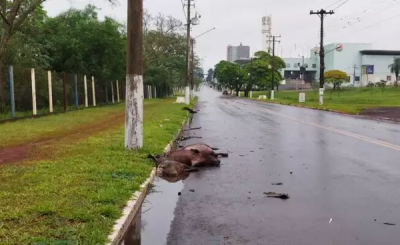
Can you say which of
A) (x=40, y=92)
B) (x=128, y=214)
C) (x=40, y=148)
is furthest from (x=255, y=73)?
Result: (x=128, y=214)

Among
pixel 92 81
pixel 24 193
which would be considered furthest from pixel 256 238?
pixel 92 81

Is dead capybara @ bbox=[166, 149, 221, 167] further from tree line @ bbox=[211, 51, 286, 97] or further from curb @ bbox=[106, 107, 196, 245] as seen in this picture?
tree line @ bbox=[211, 51, 286, 97]

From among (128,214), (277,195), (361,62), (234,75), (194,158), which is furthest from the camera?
(361,62)

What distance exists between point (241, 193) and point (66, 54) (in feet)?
94.6

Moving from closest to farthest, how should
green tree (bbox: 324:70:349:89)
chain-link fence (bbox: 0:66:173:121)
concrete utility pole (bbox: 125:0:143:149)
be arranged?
concrete utility pole (bbox: 125:0:143:149) < chain-link fence (bbox: 0:66:173:121) < green tree (bbox: 324:70:349:89)

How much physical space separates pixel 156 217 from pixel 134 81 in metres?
4.97

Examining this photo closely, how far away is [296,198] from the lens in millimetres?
7141

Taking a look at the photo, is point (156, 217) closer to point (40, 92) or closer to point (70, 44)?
point (40, 92)

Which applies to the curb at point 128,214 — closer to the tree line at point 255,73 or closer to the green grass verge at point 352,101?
the green grass verge at point 352,101

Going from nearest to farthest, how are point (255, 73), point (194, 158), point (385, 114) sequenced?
1. point (194, 158)
2. point (385, 114)
3. point (255, 73)

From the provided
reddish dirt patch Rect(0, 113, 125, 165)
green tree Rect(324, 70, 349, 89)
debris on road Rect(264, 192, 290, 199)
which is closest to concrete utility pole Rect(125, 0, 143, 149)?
reddish dirt patch Rect(0, 113, 125, 165)

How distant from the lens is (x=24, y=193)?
6.42m

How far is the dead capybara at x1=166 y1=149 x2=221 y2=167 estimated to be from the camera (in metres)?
10.1

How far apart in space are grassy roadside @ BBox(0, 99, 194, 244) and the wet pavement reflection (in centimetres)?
54
